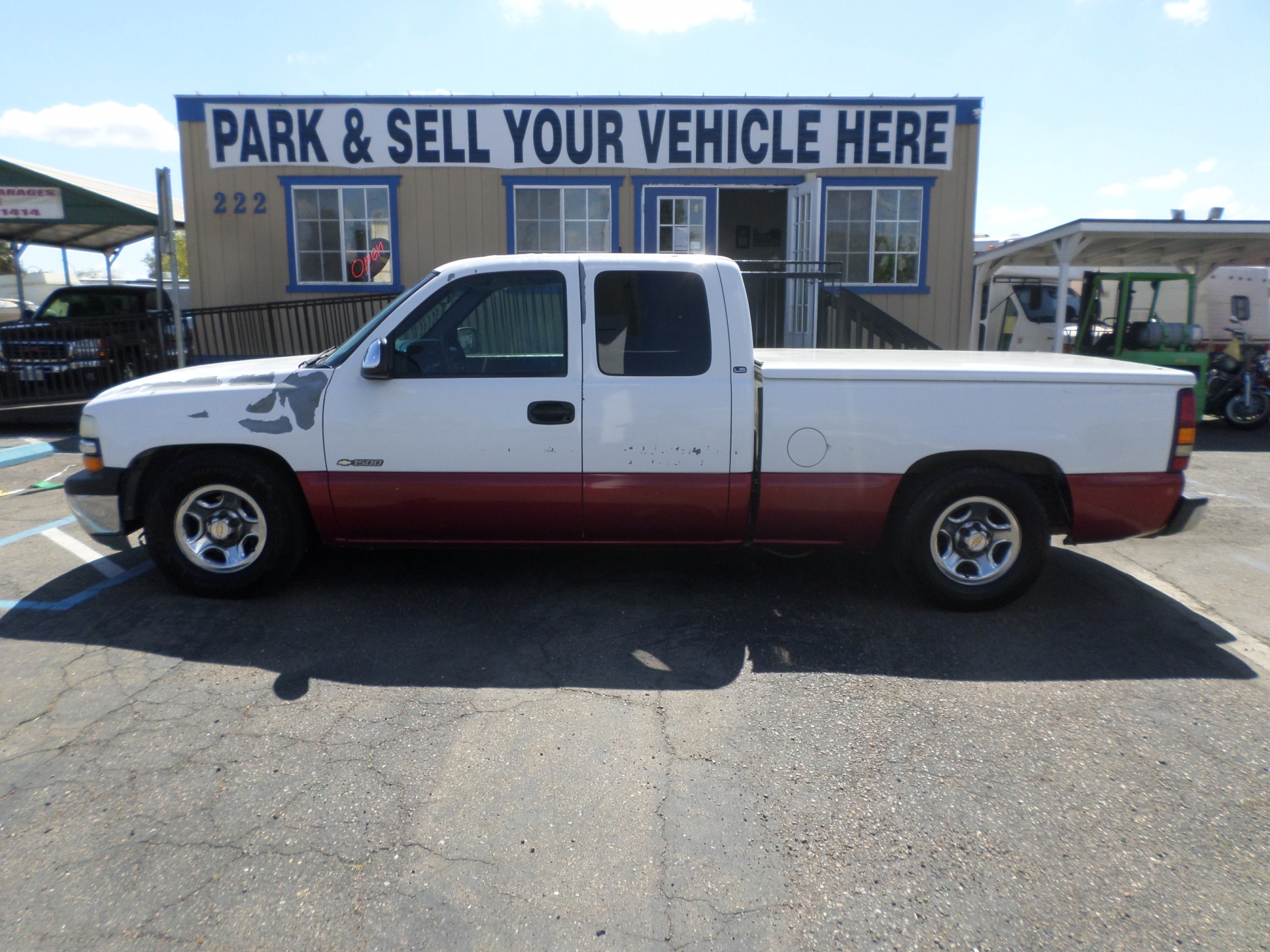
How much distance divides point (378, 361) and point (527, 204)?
959 cm

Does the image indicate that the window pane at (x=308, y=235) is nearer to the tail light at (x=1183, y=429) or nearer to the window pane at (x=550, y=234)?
the window pane at (x=550, y=234)

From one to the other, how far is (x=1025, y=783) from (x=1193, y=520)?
7.81 ft

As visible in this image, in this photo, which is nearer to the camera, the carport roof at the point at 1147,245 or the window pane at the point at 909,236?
the carport roof at the point at 1147,245

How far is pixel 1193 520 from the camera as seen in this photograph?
16.0 feet

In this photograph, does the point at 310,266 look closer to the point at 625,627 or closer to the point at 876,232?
the point at 876,232

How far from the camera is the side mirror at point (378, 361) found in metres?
4.65

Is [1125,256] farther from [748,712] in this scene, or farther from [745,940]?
[745,940]

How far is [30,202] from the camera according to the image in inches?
519

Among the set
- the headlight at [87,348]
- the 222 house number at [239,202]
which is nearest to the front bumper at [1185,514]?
the headlight at [87,348]

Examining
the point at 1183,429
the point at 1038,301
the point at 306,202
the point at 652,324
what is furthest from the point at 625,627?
the point at 1038,301

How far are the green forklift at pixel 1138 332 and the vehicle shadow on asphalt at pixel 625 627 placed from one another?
25.5 feet

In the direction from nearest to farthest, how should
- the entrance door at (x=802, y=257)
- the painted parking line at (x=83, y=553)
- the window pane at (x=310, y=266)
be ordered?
the painted parking line at (x=83, y=553) → the entrance door at (x=802, y=257) → the window pane at (x=310, y=266)

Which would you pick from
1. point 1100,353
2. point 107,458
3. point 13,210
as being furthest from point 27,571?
point 1100,353

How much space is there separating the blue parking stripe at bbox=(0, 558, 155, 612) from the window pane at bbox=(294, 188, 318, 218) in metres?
9.51
